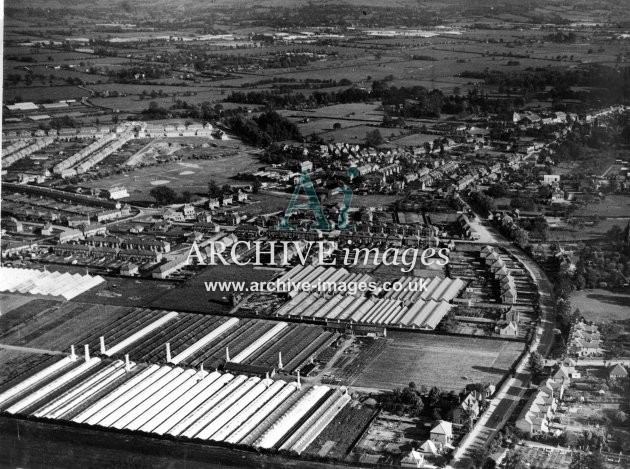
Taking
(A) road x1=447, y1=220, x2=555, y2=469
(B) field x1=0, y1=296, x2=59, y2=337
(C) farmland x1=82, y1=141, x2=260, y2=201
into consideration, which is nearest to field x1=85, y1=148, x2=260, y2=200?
(C) farmland x1=82, y1=141, x2=260, y2=201

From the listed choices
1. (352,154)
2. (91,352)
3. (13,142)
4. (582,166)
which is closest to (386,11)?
(352,154)

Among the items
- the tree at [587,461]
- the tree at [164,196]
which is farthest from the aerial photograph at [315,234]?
the tree at [164,196]

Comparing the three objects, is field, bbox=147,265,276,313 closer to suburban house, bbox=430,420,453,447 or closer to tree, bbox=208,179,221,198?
suburban house, bbox=430,420,453,447

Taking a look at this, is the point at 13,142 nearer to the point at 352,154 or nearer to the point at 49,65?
the point at 49,65

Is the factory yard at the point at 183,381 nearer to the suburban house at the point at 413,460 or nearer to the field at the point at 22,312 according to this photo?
the field at the point at 22,312

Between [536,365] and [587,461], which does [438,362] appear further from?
[587,461]

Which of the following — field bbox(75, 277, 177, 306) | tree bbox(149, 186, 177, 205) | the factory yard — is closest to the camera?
the factory yard
